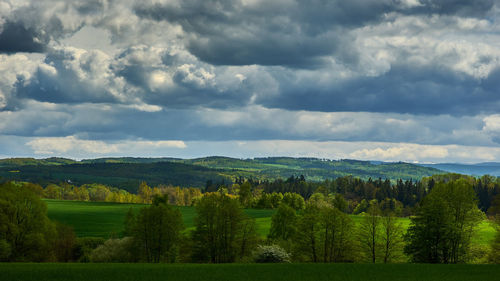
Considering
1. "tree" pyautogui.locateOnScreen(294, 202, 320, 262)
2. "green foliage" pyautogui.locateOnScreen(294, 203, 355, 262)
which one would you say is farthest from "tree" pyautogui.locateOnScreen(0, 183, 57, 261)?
"green foliage" pyautogui.locateOnScreen(294, 203, 355, 262)

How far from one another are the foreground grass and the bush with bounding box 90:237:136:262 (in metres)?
23.5

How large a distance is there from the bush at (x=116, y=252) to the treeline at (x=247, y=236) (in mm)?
152

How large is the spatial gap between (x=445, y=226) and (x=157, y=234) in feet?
140

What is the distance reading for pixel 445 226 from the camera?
6806 centimetres

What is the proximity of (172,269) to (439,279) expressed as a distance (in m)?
26.6

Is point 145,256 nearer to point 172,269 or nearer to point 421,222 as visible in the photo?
point 172,269

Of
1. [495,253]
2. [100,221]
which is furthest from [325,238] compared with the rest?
[100,221]

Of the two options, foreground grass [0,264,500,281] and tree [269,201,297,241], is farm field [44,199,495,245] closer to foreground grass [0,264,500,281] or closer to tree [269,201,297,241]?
tree [269,201,297,241]

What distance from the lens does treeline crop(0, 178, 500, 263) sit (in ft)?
225

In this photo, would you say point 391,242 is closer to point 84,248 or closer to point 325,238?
point 325,238

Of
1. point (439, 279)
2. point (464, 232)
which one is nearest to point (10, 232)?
point (439, 279)

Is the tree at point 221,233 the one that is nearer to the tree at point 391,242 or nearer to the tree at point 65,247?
the tree at point 391,242

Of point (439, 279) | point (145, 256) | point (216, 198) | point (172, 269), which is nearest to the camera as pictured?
point (439, 279)

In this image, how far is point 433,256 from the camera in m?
68.5
